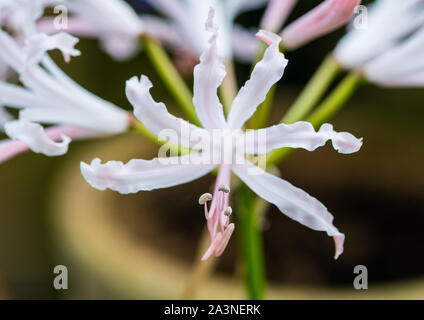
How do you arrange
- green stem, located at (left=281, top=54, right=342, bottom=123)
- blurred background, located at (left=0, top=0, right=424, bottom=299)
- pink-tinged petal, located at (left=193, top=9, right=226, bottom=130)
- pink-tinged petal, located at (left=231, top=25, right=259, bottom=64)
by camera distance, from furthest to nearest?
blurred background, located at (left=0, top=0, right=424, bottom=299), pink-tinged petal, located at (left=231, top=25, right=259, bottom=64), green stem, located at (left=281, top=54, right=342, bottom=123), pink-tinged petal, located at (left=193, top=9, right=226, bottom=130)

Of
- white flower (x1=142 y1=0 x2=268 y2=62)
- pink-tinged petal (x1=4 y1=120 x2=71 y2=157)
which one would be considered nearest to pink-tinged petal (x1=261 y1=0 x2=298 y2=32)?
white flower (x1=142 y1=0 x2=268 y2=62)

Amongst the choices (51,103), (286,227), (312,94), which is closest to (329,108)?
(312,94)

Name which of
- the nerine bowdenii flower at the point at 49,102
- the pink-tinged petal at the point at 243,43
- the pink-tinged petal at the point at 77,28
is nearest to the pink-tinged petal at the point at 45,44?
the nerine bowdenii flower at the point at 49,102

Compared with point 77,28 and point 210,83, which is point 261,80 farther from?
point 77,28

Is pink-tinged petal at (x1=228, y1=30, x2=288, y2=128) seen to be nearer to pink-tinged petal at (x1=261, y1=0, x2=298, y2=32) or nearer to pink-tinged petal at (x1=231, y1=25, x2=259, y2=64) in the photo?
pink-tinged petal at (x1=261, y1=0, x2=298, y2=32)

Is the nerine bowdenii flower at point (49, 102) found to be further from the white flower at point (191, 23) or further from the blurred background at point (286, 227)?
the blurred background at point (286, 227)
